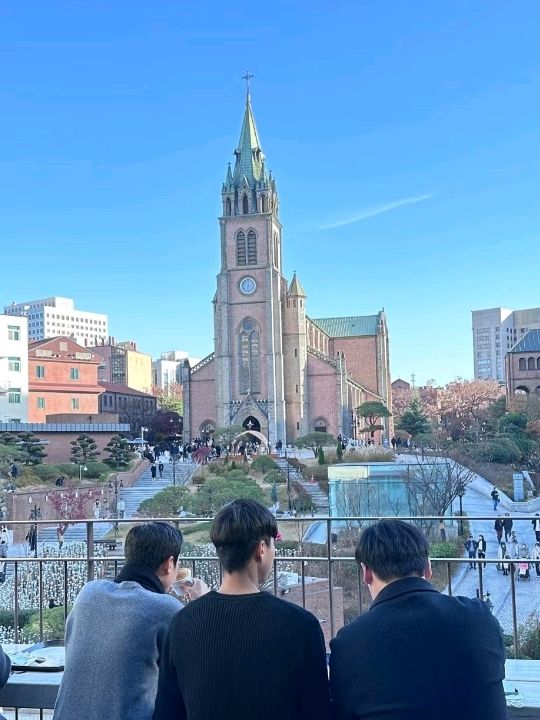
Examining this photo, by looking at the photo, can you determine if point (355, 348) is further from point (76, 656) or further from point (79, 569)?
point (76, 656)

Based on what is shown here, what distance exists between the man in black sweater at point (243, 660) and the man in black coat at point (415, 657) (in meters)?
0.11

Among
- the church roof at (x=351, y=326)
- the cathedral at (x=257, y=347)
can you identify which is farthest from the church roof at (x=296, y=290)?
the church roof at (x=351, y=326)

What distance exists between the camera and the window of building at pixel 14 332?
46219mm

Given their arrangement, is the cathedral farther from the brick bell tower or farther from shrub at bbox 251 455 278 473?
shrub at bbox 251 455 278 473

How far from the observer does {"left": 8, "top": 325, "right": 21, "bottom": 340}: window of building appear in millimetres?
Result: 46219

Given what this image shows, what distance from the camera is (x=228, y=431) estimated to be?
49.6 m

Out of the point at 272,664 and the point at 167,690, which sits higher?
the point at 272,664

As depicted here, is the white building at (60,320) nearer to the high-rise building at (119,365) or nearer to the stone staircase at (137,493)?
the high-rise building at (119,365)

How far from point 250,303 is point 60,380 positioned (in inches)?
640

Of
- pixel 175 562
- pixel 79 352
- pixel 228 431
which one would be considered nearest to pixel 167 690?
pixel 175 562

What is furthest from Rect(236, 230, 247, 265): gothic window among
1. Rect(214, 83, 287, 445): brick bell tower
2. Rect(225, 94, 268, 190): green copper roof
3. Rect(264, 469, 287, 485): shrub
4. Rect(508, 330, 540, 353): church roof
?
Rect(508, 330, 540, 353): church roof

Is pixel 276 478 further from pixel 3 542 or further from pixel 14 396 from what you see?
pixel 14 396

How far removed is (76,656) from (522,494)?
32717mm

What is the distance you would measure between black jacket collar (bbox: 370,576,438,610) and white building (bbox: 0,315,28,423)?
1809 inches
